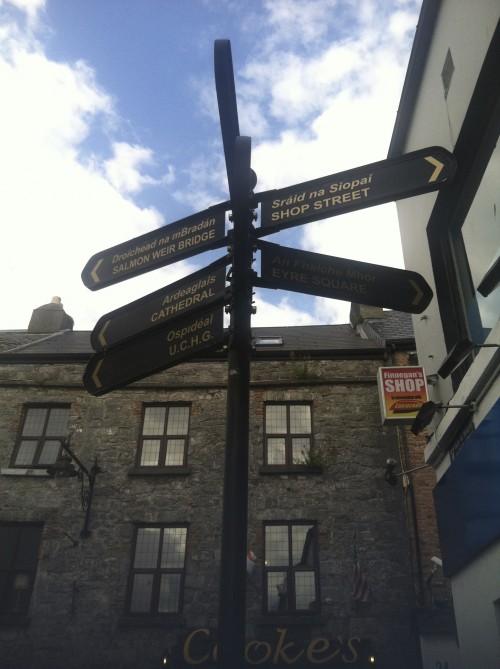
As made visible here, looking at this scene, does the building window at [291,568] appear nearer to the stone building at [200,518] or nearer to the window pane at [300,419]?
the stone building at [200,518]

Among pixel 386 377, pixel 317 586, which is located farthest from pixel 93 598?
pixel 386 377

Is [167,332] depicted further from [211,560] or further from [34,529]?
[34,529]

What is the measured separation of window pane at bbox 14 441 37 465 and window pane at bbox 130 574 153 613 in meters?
3.87

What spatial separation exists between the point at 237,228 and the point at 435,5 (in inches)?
213

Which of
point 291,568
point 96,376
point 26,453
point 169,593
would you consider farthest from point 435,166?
point 26,453

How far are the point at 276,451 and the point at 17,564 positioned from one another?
625 cm

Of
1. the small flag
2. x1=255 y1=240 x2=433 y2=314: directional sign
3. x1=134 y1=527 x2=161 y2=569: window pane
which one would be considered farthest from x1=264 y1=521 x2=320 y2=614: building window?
x1=255 y1=240 x2=433 y2=314: directional sign

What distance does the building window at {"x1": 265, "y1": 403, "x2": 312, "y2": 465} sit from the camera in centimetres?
1386

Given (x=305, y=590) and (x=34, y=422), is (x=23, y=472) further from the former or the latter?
(x=305, y=590)

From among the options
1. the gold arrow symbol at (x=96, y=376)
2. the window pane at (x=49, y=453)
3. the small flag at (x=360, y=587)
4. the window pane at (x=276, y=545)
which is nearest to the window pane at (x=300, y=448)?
the window pane at (x=276, y=545)

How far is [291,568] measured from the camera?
1259 cm

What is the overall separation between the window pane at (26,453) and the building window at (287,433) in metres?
5.66

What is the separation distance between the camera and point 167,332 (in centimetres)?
363

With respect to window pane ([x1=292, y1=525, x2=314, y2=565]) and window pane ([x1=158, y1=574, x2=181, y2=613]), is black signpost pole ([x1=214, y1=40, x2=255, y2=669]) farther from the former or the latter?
window pane ([x1=158, y1=574, x2=181, y2=613])
